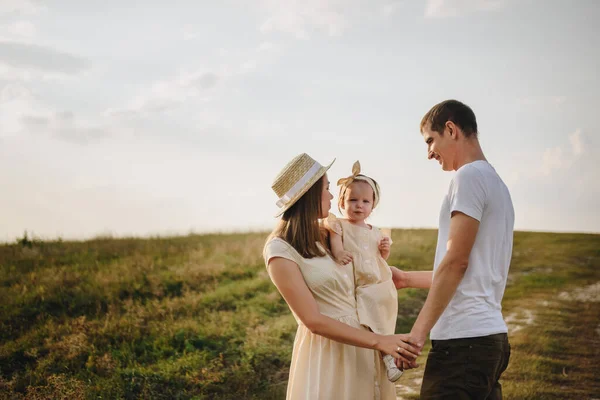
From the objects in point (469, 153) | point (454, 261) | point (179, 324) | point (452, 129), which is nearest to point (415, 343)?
point (454, 261)

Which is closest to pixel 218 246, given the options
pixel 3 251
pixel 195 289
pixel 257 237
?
pixel 257 237

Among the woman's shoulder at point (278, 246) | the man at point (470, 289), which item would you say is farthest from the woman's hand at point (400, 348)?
the woman's shoulder at point (278, 246)

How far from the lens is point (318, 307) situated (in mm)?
3588

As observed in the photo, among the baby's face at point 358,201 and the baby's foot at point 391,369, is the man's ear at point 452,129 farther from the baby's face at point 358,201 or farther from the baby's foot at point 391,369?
the baby's foot at point 391,369

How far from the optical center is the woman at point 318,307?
3.50m

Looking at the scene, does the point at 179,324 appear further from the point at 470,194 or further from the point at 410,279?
the point at 470,194

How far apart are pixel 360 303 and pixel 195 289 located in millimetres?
8550

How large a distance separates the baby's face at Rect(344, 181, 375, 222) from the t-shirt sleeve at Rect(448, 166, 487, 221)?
4.31 feet

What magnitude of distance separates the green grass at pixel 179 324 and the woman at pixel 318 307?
395cm

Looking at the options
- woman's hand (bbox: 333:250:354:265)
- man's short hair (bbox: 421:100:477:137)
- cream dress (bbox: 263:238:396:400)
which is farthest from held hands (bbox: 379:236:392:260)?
man's short hair (bbox: 421:100:477:137)

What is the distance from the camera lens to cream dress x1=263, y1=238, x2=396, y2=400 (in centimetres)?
359

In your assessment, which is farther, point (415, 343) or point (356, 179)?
point (356, 179)

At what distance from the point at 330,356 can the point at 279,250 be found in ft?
2.53

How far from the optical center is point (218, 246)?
51.6 ft
